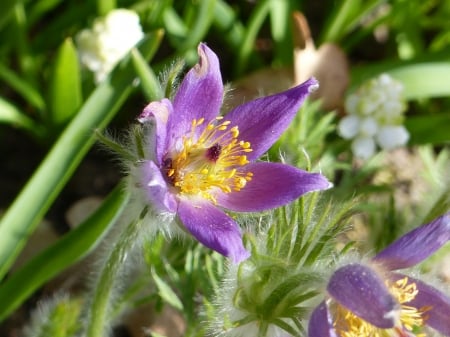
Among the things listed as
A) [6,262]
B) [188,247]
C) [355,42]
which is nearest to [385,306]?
[188,247]

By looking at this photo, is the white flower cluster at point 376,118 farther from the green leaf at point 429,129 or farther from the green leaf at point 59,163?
the green leaf at point 59,163

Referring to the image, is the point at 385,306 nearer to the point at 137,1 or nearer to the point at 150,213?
the point at 150,213

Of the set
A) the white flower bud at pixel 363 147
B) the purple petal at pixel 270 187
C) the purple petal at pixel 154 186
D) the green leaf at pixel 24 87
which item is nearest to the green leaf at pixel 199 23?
the green leaf at pixel 24 87

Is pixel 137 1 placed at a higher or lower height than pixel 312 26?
lower

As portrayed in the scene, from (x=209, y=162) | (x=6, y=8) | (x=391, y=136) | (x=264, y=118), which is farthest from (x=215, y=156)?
(x=391, y=136)

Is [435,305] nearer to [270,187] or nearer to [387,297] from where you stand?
[387,297]

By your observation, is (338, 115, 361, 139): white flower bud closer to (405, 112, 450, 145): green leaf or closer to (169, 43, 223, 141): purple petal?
(405, 112, 450, 145): green leaf
